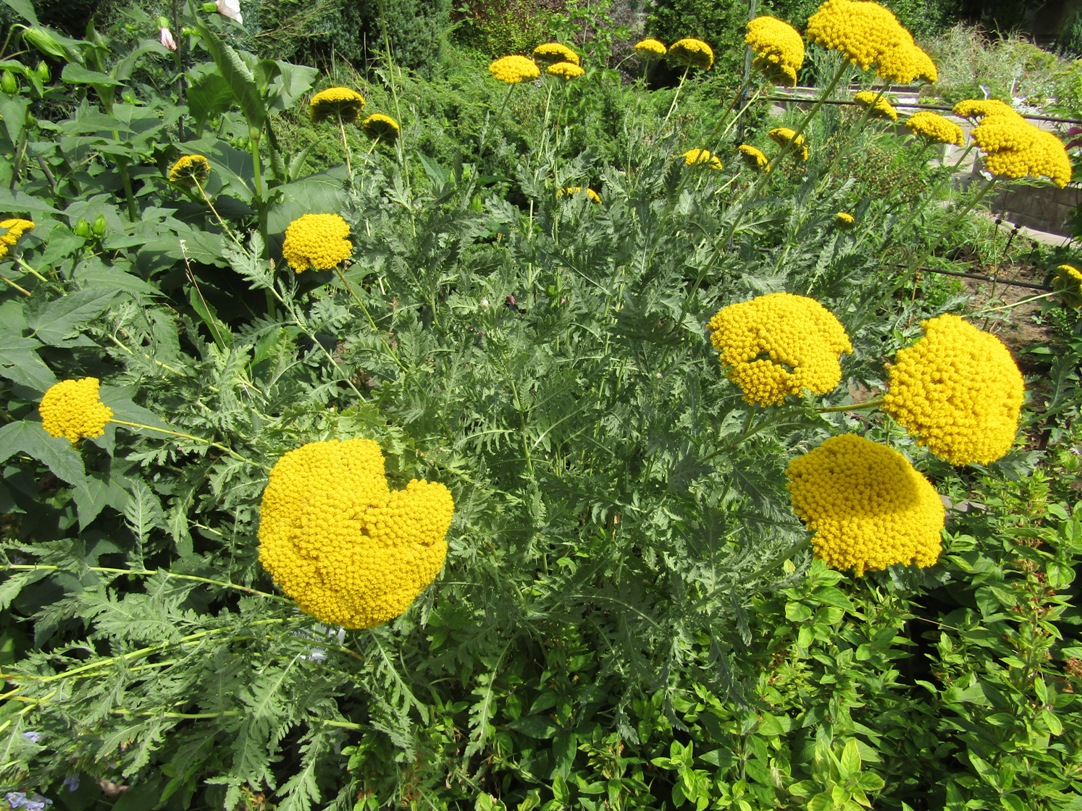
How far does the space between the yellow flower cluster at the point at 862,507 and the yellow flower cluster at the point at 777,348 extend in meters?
0.18

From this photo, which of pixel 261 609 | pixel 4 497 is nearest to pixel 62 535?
pixel 4 497

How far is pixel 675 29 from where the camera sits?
10.4 metres

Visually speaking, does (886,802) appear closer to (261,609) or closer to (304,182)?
(261,609)

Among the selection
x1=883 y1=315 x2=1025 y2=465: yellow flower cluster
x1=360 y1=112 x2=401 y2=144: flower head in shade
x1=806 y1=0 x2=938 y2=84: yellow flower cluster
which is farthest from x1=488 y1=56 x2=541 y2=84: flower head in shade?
x1=883 y1=315 x2=1025 y2=465: yellow flower cluster

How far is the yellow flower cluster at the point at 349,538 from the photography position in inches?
51.4

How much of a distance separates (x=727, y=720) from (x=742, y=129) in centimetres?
468

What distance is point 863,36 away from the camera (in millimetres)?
1845

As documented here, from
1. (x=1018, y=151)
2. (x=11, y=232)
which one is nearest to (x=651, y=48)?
(x=1018, y=151)

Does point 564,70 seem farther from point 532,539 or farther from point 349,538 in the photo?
point 349,538

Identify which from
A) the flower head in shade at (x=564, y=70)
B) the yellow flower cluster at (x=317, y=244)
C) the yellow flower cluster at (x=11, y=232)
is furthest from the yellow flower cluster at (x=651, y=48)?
the yellow flower cluster at (x=11, y=232)

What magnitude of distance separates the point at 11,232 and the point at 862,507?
259 centimetres

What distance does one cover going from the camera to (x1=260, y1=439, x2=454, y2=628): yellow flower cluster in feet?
4.28

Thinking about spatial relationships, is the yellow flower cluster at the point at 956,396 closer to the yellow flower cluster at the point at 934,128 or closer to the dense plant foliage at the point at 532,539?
the dense plant foliage at the point at 532,539

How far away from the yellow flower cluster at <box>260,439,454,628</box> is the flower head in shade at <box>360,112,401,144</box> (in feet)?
5.61
